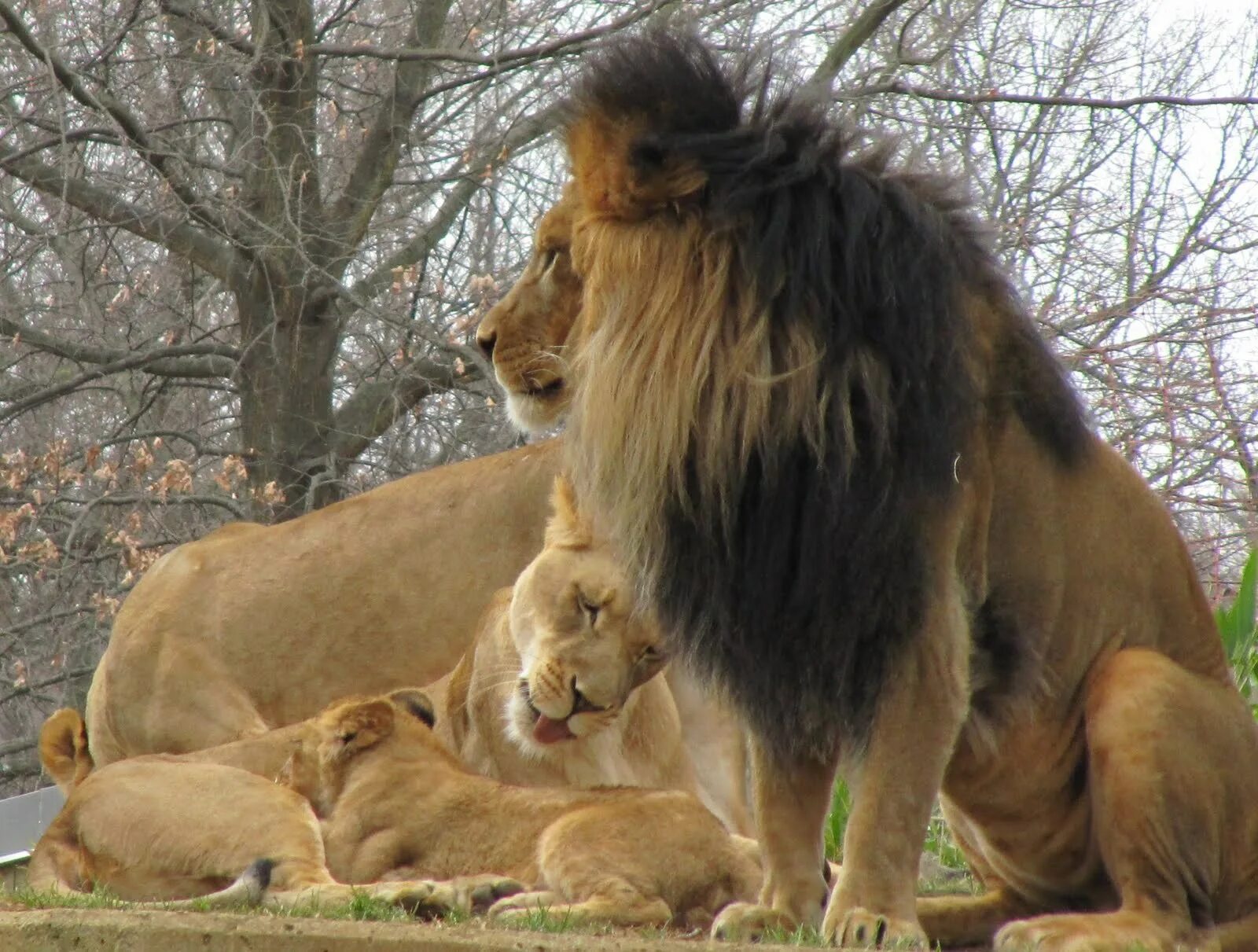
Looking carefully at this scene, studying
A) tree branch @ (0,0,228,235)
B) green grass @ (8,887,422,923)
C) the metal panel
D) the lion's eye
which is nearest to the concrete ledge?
green grass @ (8,887,422,923)

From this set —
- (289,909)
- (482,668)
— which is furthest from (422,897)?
(482,668)

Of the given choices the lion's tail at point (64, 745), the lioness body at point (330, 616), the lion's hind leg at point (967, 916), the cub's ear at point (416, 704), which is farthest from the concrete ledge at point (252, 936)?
the lioness body at point (330, 616)

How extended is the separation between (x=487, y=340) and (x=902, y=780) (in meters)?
1.41

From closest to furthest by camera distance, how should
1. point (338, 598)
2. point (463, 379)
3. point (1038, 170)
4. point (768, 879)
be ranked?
point (768, 879) → point (338, 598) → point (463, 379) → point (1038, 170)

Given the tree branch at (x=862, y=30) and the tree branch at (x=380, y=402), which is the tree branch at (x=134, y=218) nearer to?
the tree branch at (x=380, y=402)

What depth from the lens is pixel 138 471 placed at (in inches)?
356

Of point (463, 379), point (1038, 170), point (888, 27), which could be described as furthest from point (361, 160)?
point (1038, 170)

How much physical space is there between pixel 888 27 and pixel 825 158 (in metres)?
7.23

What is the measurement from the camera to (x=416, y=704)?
198 inches

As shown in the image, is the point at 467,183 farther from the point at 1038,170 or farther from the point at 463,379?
the point at 1038,170

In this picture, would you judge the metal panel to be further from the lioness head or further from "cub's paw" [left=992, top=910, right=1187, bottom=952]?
"cub's paw" [left=992, top=910, right=1187, bottom=952]

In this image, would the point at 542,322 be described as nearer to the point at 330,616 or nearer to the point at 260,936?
the point at 260,936

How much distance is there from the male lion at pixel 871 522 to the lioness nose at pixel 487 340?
0.32 metres

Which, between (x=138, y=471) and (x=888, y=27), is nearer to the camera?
(x=138, y=471)
